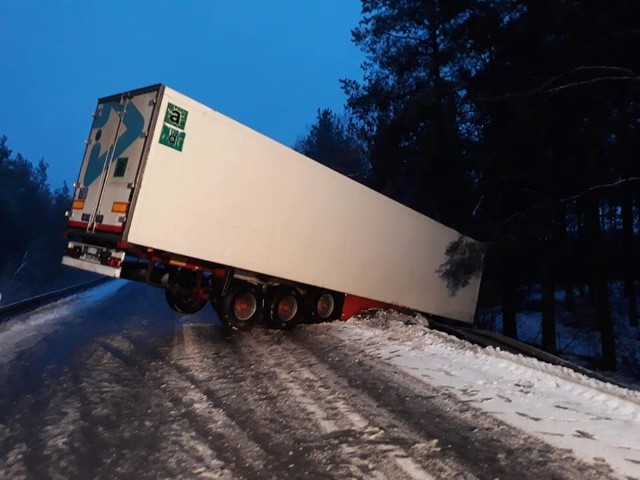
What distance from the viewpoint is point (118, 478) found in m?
3.85

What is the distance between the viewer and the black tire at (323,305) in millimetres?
11469

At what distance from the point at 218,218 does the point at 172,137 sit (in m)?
1.56

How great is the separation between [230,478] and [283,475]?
42cm

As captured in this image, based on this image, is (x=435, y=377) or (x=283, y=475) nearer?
(x=283, y=475)

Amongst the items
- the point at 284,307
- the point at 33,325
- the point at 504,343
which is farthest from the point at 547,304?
the point at 33,325

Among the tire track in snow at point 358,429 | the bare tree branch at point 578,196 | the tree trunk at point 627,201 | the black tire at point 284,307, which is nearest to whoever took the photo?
the tire track in snow at point 358,429

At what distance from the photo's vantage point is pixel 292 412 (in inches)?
216

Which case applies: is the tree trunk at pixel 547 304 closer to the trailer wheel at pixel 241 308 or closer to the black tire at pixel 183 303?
the trailer wheel at pixel 241 308

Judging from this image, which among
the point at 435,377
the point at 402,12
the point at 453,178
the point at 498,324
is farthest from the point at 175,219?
the point at 498,324

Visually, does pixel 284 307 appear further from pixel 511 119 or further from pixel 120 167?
pixel 511 119

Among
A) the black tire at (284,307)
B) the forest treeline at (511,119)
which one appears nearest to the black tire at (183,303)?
the black tire at (284,307)

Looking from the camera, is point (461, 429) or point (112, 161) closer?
point (461, 429)

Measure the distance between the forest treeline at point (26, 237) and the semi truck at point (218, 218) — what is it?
38623 mm

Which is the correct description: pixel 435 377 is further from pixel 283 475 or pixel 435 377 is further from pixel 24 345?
pixel 24 345
